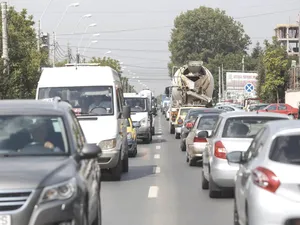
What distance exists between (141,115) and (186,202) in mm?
19042

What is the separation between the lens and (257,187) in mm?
7184

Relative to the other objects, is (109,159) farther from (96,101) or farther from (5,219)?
(5,219)

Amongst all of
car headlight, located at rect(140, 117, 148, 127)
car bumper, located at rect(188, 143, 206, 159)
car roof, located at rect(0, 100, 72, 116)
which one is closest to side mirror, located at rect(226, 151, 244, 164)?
car roof, located at rect(0, 100, 72, 116)

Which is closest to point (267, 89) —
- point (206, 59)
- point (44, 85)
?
point (206, 59)

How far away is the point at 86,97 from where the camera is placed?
1691 cm

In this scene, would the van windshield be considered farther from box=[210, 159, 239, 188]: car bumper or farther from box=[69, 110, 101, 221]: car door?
box=[69, 110, 101, 221]: car door

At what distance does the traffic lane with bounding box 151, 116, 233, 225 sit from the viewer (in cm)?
1073

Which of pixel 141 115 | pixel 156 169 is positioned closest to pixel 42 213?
pixel 156 169

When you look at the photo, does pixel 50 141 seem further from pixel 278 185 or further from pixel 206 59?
pixel 206 59

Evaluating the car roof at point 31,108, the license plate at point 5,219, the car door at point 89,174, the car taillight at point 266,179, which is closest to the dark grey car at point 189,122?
the car door at point 89,174

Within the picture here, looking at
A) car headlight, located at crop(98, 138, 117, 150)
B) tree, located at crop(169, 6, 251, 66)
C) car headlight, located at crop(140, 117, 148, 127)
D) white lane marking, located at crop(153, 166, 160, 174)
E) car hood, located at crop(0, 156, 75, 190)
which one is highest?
tree, located at crop(169, 6, 251, 66)

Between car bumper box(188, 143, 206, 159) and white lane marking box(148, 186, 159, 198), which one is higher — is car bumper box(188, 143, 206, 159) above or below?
above

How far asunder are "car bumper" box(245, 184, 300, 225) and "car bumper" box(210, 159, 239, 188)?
527 centimetres

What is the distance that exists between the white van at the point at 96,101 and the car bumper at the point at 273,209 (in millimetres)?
8997
